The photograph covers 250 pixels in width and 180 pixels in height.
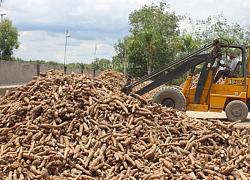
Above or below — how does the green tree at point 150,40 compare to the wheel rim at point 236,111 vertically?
above

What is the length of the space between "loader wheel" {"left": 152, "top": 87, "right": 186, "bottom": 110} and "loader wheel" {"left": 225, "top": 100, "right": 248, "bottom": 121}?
1555mm

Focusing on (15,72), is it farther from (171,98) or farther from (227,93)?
→ (227,93)

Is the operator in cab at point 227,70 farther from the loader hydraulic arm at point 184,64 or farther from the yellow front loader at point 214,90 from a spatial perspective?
the loader hydraulic arm at point 184,64

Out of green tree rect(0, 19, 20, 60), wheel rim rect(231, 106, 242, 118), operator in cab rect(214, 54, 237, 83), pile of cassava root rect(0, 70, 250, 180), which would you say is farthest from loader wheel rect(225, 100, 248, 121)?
green tree rect(0, 19, 20, 60)

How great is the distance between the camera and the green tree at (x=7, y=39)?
3953 cm

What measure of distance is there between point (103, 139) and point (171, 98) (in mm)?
5604

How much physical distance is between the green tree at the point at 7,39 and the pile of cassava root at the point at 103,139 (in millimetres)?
32312

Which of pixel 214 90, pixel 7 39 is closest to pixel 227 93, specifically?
pixel 214 90

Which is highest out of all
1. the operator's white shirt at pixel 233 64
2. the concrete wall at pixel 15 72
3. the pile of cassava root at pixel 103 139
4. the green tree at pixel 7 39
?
the green tree at pixel 7 39

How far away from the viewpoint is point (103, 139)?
717 cm

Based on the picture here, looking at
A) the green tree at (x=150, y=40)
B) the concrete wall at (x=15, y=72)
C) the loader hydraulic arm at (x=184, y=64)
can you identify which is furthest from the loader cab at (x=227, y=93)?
the green tree at (x=150, y=40)

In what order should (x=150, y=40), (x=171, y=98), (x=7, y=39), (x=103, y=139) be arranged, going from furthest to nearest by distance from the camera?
(x=7, y=39) → (x=150, y=40) → (x=171, y=98) → (x=103, y=139)

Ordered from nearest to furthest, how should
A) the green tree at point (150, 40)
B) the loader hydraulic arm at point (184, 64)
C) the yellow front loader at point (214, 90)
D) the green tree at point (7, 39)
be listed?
the yellow front loader at point (214, 90) → the loader hydraulic arm at point (184, 64) → the green tree at point (150, 40) → the green tree at point (7, 39)

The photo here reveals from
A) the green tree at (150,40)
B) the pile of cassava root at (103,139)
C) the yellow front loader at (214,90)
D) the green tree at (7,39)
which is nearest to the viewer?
the pile of cassava root at (103,139)
